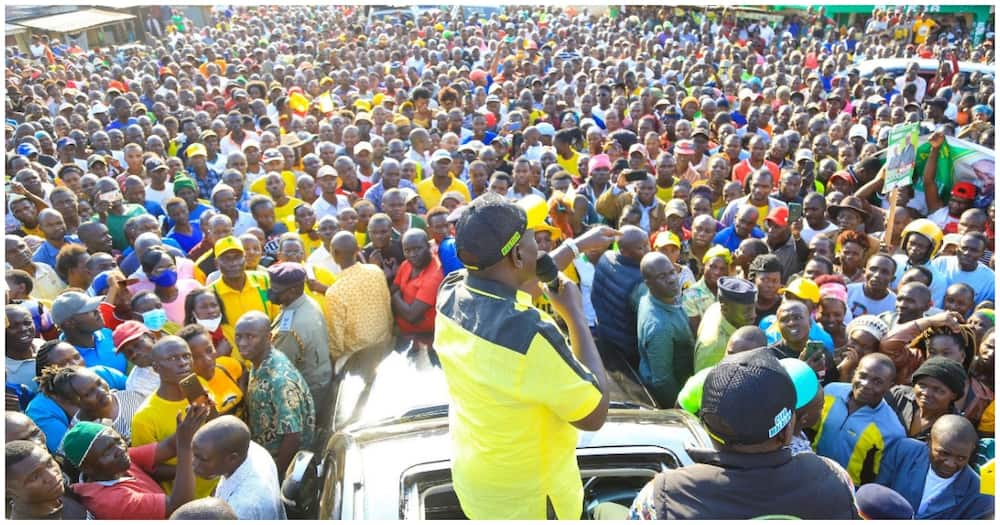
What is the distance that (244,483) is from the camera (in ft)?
9.72

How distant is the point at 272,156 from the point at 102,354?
4565 mm

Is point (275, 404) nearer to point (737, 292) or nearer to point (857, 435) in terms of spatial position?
point (737, 292)

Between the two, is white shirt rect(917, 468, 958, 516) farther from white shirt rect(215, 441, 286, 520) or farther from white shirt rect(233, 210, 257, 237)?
white shirt rect(233, 210, 257, 237)

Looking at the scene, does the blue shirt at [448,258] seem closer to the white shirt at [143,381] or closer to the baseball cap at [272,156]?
the white shirt at [143,381]

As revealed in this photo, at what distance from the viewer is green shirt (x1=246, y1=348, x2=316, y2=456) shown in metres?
3.54

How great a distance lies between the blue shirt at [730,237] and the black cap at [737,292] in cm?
212

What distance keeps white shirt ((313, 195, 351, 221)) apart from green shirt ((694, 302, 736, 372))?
4.46 meters

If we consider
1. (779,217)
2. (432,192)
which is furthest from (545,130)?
(779,217)

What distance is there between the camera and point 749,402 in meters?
1.82

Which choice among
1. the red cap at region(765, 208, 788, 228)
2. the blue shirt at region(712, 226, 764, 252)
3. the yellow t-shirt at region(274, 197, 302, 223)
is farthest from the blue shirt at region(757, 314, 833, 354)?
the yellow t-shirt at region(274, 197, 302, 223)

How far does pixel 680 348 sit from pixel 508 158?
6.02 metres

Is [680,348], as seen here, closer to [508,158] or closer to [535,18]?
[508,158]

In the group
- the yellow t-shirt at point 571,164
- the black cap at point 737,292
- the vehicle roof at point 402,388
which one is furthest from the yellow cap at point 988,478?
the yellow t-shirt at point 571,164

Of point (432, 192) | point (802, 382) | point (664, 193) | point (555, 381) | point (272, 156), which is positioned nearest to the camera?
point (555, 381)
